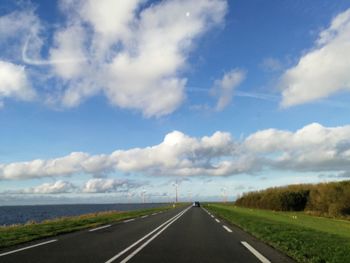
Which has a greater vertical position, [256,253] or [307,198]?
[307,198]

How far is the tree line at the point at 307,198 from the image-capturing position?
51.3 meters

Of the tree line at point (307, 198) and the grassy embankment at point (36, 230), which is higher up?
the tree line at point (307, 198)

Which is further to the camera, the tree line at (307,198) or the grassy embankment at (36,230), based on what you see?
the tree line at (307,198)

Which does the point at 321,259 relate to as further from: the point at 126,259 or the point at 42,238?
the point at 42,238

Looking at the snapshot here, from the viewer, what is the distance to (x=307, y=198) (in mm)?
67250

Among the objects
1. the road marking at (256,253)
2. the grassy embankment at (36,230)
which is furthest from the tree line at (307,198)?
the road marking at (256,253)

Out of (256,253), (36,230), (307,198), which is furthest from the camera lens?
(307,198)

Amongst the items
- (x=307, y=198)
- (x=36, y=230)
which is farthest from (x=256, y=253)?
(x=307, y=198)

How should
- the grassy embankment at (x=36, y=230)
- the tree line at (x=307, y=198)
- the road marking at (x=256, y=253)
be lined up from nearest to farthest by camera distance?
the road marking at (x=256, y=253) < the grassy embankment at (x=36, y=230) < the tree line at (x=307, y=198)

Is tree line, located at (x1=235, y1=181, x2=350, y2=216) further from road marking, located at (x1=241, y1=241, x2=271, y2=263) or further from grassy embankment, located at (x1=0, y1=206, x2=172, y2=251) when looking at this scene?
road marking, located at (x1=241, y1=241, x2=271, y2=263)

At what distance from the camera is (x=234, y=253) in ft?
40.0

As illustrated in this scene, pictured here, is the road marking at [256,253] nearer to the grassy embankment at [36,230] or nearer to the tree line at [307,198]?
the grassy embankment at [36,230]

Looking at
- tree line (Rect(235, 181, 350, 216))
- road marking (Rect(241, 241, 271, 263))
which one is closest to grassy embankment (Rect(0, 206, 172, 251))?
road marking (Rect(241, 241, 271, 263))

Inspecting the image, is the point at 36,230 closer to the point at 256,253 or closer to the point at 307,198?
the point at 256,253
